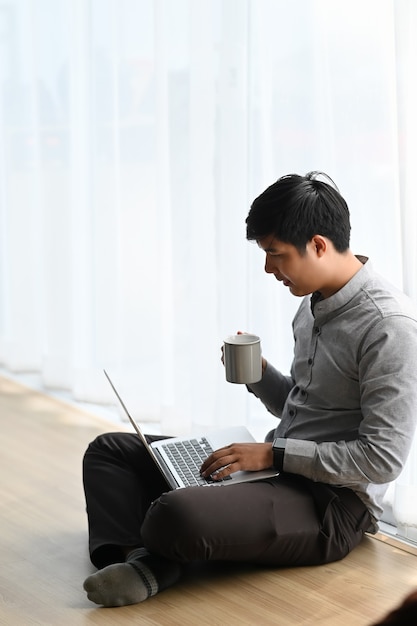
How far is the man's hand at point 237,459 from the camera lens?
6.97 ft

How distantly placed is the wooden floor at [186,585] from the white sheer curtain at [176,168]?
0.26 metres

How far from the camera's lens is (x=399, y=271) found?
2371 millimetres

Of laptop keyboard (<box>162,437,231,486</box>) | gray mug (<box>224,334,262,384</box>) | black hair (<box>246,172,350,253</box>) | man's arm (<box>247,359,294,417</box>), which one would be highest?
black hair (<box>246,172,350,253</box>)

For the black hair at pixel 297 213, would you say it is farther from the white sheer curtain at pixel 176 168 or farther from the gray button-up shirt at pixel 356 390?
the white sheer curtain at pixel 176 168

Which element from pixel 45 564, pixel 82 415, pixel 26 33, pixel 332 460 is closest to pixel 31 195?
pixel 26 33

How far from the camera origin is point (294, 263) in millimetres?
2074

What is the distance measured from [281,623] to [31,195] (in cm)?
224

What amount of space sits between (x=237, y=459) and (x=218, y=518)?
15 centimetres

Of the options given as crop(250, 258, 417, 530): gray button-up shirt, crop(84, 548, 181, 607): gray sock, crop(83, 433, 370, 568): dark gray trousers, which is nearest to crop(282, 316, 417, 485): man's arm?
crop(250, 258, 417, 530): gray button-up shirt

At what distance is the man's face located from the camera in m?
2.06

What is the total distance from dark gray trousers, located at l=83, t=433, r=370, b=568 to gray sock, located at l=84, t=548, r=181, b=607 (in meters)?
0.04

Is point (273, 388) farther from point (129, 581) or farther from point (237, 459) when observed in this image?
point (129, 581)

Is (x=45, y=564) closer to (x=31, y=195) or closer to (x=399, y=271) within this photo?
(x=399, y=271)

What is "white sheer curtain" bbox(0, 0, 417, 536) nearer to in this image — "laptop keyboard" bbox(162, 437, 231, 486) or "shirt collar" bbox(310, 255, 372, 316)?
"shirt collar" bbox(310, 255, 372, 316)
